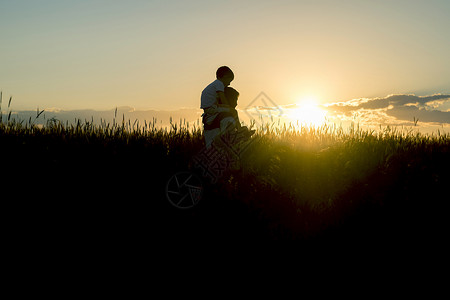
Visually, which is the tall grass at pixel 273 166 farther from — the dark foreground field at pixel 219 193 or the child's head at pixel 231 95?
the child's head at pixel 231 95

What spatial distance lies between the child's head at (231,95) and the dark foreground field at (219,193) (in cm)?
152

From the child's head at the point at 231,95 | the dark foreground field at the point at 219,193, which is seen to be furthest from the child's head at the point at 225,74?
the dark foreground field at the point at 219,193

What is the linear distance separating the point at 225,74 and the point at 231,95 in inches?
19.1

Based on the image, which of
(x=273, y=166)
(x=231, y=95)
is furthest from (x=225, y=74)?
(x=273, y=166)

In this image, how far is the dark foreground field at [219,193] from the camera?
7.50 metres

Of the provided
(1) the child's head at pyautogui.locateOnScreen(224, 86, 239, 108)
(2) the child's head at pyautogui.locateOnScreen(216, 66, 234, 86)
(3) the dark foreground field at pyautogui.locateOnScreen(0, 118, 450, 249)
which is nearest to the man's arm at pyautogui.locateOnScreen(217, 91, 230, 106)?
(1) the child's head at pyautogui.locateOnScreen(224, 86, 239, 108)

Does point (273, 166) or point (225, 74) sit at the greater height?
point (225, 74)

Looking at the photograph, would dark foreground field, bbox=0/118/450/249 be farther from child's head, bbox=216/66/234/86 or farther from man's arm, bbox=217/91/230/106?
child's head, bbox=216/66/234/86

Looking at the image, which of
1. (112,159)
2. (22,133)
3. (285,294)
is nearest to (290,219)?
(285,294)

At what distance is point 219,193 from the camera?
26.5ft

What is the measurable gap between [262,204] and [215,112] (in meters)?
2.14

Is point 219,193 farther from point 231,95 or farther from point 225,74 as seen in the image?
point 225,74

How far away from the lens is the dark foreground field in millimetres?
7500

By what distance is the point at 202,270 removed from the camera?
6.66 metres
